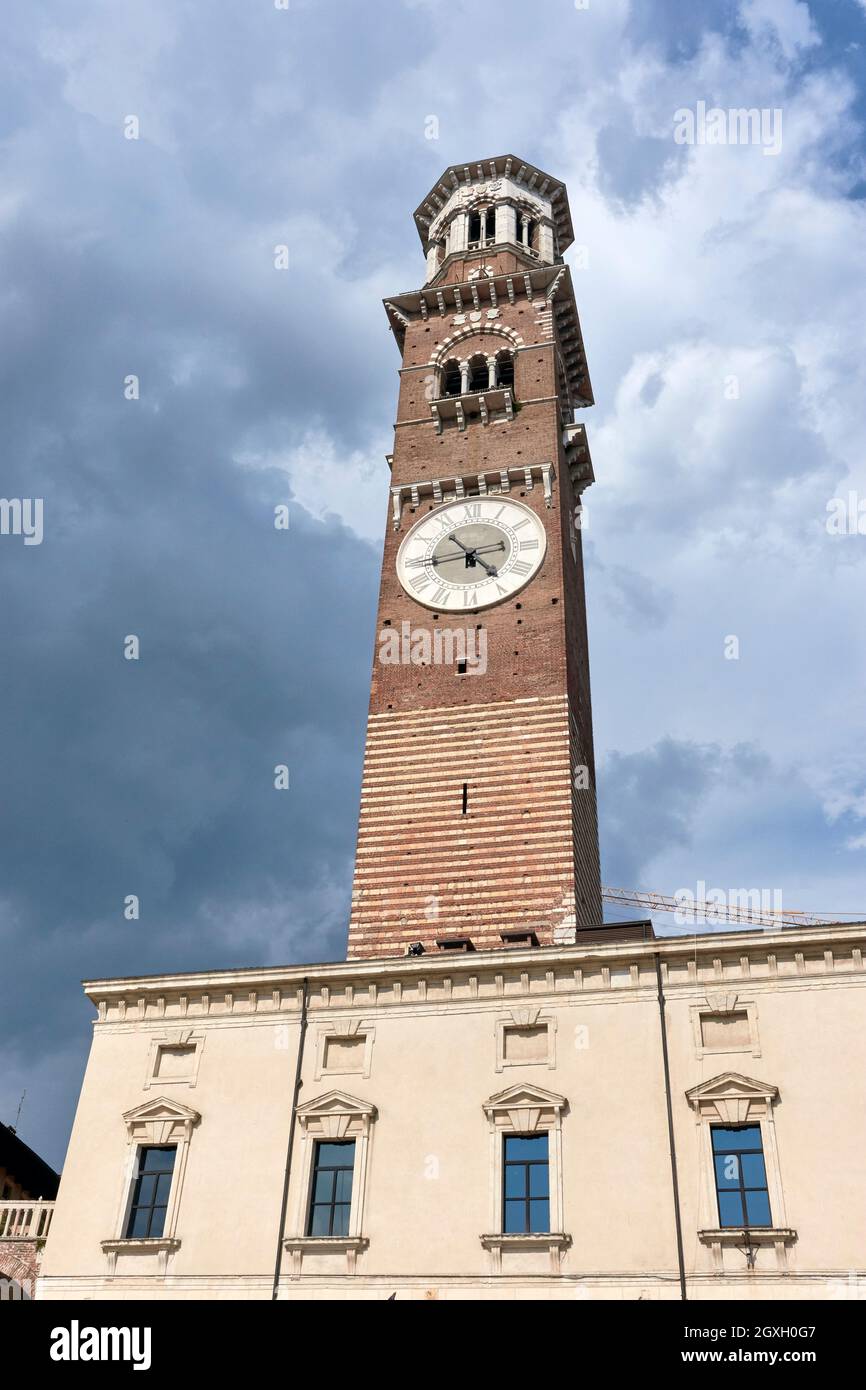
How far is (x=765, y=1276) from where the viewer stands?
20.2m

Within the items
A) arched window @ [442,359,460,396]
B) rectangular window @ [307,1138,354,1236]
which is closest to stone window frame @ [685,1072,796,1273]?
rectangular window @ [307,1138,354,1236]

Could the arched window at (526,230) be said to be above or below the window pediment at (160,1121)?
above

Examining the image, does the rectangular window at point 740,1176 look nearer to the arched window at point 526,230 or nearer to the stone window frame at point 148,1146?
the stone window frame at point 148,1146

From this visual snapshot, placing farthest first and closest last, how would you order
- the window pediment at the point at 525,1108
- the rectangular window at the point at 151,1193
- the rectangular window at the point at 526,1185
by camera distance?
1. the rectangular window at the point at 151,1193
2. the window pediment at the point at 525,1108
3. the rectangular window at the point at 526,1185

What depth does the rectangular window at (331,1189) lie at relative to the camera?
22.6 metres

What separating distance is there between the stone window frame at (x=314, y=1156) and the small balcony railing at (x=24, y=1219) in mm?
7385

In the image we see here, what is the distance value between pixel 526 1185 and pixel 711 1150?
3.44m

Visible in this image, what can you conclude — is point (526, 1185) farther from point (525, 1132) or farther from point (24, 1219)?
point (24, 1219)

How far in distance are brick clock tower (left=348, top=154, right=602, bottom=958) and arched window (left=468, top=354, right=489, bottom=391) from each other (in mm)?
80

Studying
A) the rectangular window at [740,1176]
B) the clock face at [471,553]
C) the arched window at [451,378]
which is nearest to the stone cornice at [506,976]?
the rectangular window at [740,1176]

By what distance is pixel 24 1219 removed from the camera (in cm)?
2764

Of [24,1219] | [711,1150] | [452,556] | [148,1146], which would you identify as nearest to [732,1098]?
[711,1150]

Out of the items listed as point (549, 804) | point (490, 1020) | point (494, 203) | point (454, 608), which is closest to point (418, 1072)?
point (490, 1020)

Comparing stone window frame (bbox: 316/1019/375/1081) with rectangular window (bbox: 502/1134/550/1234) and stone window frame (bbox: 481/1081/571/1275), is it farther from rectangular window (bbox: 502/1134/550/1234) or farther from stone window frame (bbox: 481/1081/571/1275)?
rectangular window (bbox: 502/1134/550/1234)
